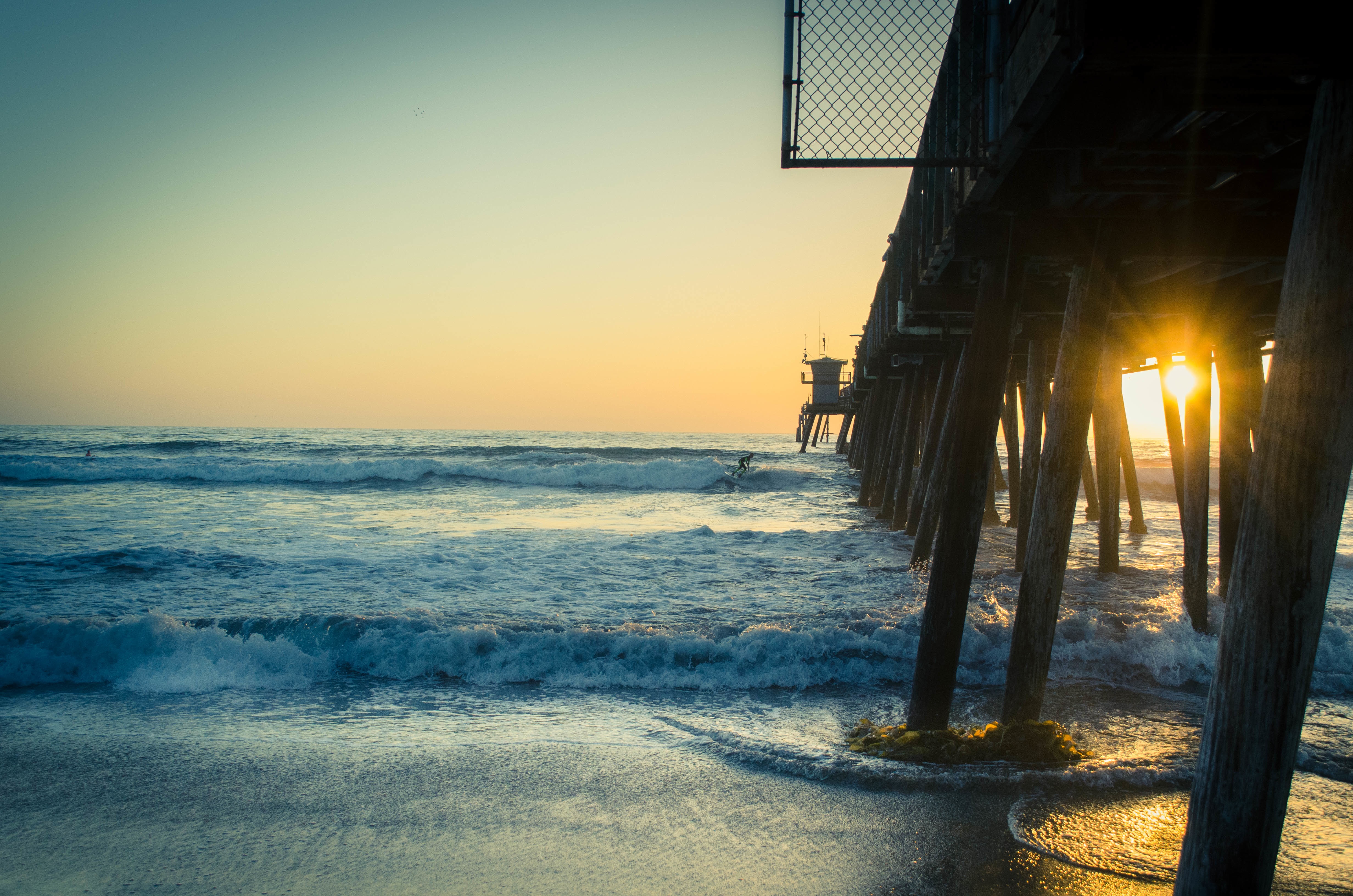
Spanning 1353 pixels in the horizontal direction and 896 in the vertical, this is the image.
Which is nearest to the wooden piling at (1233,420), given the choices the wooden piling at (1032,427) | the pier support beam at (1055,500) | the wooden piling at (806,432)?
the wooden piling at (1032,427)

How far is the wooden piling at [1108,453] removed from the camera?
7262 mm

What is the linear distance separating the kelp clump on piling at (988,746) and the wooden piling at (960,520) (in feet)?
0.32

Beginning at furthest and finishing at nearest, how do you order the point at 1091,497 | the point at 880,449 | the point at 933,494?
the point at 880,449 → the point at 1091,497 → the point at 933,494

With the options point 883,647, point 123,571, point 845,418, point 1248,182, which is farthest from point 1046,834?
point 845,418

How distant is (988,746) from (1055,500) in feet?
4.32

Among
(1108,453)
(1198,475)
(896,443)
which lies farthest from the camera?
(896,443)

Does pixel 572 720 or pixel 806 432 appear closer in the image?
pixel 572 720

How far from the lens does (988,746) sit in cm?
379

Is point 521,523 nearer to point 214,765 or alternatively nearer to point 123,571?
point 123,571

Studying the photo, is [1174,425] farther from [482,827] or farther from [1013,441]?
[482,827]

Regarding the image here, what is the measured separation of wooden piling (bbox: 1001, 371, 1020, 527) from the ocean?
1.79 metres

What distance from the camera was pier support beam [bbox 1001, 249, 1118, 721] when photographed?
364cm

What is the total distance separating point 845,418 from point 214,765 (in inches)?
1495

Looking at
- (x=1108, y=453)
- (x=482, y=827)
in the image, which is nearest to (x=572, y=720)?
(x=482, y=827)
